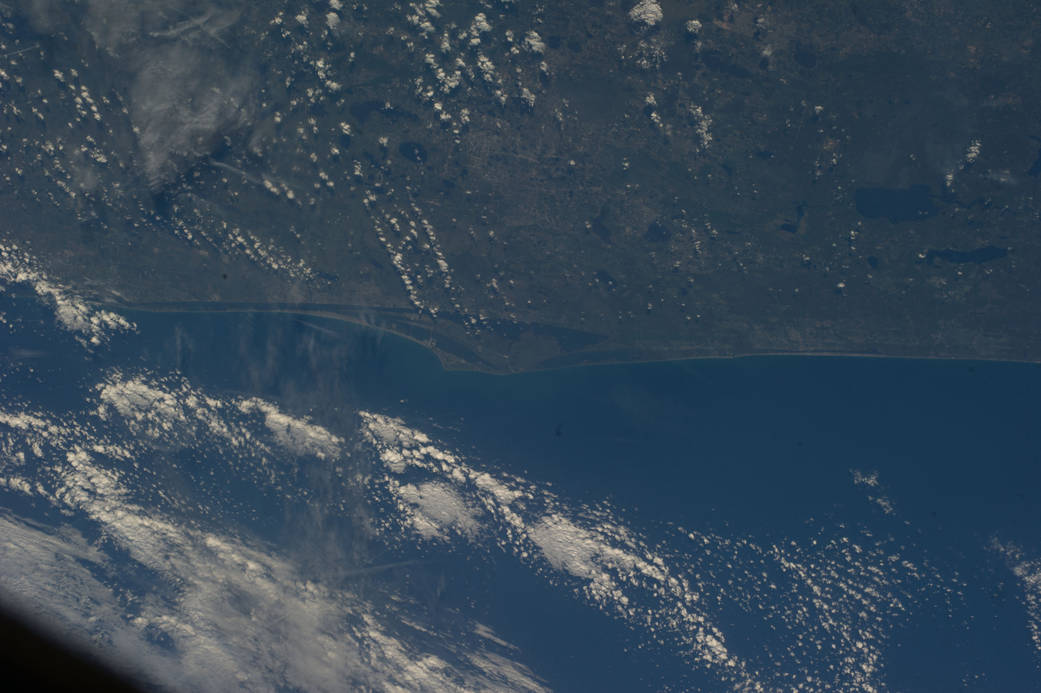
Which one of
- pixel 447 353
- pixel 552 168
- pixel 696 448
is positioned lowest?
pixel 447 353

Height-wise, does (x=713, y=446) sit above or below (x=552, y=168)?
below

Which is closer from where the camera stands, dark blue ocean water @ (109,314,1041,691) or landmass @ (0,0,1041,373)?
landmass @ (0,0,1041,373)

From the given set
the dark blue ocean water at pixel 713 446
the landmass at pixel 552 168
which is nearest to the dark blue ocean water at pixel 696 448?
the dark blue ocean water at pixel 713 446

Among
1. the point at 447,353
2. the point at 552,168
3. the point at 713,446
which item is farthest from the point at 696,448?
the point at 552,168

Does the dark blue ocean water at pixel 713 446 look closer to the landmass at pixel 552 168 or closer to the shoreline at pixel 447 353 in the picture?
the shoreline at pixel 447 353

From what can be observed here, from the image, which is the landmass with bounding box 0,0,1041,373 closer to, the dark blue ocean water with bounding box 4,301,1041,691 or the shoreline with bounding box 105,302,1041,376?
the shoreline with bounding box 105,302,1041,376

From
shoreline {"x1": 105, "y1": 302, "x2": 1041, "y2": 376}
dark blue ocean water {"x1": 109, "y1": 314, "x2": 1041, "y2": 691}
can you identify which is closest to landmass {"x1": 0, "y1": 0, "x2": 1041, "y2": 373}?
shoreline {"x1": 105, "y1": 302, "x2": 1041, "y2": 376}

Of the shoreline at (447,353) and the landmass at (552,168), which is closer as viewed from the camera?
the landmass at (552,168)

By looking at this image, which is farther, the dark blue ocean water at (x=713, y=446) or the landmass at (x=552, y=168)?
the dark blue ocean water at (x=713, y=446)

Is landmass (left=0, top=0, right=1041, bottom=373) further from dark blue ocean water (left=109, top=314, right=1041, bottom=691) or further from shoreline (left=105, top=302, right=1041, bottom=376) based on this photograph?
dark blue ocean water (left=109, top=314, right=1041, bottom=691)

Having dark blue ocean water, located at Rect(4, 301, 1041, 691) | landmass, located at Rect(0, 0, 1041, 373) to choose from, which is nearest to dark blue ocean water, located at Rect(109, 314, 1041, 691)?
dark blue ocean water, located at Rect(4, 301, 1041, 691)

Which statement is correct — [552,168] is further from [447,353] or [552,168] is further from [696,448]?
[696,448]
